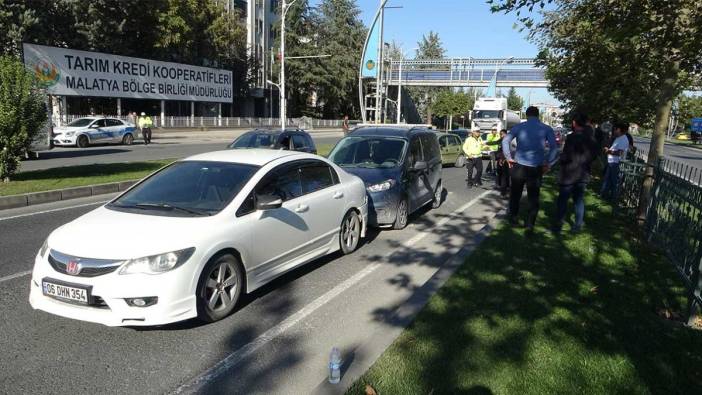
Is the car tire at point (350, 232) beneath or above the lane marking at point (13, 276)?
above

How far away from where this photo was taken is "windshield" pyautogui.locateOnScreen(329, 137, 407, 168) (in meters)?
8.85

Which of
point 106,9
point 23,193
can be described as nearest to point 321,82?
point 106,9

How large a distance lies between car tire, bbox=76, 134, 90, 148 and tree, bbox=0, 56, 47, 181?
14.0m

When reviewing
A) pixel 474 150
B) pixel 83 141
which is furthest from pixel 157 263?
pixel 83 141

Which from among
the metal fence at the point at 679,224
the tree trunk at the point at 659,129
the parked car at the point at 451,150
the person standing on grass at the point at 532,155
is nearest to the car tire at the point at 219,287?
the metal fence at the point at 679,224

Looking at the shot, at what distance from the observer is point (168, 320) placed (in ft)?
13.6

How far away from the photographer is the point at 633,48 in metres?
8.74

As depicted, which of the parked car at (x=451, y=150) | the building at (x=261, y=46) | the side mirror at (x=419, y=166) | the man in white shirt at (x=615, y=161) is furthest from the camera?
the building at (x=261, y=46)

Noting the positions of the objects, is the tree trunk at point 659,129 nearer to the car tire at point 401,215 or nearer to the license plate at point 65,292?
the car tire at point 401,215

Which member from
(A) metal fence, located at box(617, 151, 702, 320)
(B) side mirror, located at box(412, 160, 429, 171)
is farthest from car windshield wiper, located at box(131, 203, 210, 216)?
(B) side mirror, located at box(412, 160, 429, 171)

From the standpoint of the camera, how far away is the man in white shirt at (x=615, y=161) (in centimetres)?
1175

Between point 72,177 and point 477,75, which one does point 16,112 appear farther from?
point 477,75

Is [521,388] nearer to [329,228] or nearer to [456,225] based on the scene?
[329,228]

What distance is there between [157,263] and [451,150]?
1688cm
